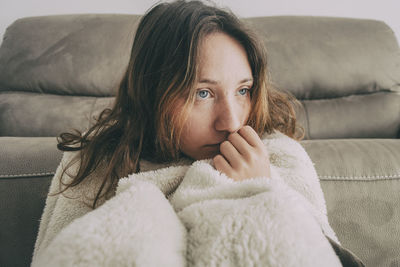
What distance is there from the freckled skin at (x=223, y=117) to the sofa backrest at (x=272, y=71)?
2.02ft

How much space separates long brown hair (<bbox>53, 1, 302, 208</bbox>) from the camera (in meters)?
0.60

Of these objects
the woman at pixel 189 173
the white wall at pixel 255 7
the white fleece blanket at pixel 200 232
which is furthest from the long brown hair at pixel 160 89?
the white wall at pixel 255 7

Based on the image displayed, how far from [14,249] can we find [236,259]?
71 centimetres

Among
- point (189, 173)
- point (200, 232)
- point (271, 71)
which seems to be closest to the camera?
point (200, 232)

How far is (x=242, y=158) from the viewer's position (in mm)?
561

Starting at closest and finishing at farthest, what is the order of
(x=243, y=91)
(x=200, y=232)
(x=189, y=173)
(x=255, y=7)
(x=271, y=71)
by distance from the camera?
(x=200, y=232), (x=189, y=173), (x=243, y=91), (x=271, y=71), (x=255, y=7)

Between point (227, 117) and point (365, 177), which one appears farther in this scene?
point (365, 177)

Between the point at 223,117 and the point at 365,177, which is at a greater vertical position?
the point at 223,117

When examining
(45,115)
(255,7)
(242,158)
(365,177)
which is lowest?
(45,115)

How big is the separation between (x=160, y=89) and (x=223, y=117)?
16cm

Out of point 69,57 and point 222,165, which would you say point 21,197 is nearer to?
point 222,165

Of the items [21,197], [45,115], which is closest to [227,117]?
[21,197]

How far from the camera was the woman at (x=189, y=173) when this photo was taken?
13.6 inches

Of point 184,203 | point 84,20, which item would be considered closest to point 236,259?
point 184,203
